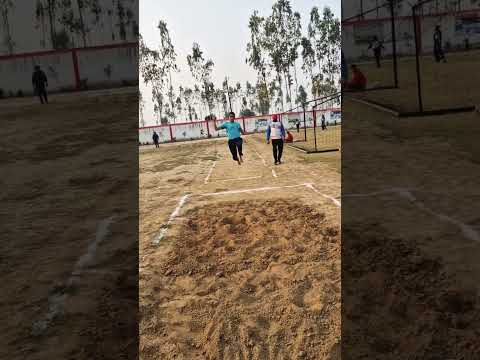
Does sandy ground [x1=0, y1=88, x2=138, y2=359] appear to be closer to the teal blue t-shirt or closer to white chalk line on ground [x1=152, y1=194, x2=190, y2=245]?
white chalk line on ground [x1=152, y1=194, x2=190, y2=245]

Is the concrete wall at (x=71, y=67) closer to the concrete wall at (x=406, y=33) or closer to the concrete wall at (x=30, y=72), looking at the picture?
the concrete wall at (x=30, y=72)

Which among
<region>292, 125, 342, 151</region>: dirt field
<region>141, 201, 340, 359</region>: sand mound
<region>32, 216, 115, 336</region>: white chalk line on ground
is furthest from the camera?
<region>292, 125, 342, 151</region>: dirt field

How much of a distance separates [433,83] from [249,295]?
696 inches

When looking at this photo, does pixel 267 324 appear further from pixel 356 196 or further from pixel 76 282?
pixel 356 196

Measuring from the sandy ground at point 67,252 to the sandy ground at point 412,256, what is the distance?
2313 mm

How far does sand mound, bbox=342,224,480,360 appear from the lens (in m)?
3.01

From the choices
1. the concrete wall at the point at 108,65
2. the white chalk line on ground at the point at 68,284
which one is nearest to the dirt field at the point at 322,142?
the white chalk line on ground at the point at 68,284

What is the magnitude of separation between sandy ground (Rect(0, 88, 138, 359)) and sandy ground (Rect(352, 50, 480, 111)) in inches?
463

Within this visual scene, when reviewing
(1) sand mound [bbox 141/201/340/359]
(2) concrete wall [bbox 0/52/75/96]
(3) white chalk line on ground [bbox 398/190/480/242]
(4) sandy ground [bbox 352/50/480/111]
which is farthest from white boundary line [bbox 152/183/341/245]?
(2) concrete wall [bbox 0/52/75/96]

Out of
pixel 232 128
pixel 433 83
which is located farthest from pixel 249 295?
pixel 433 83

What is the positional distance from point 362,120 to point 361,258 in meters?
11.3

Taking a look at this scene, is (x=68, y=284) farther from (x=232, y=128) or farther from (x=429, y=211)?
(x=232, y=128)

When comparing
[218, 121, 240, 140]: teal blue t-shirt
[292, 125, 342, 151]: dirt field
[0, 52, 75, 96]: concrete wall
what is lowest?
[292, 125, 342, 151]: dirt field

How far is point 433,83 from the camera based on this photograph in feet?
57.7
